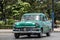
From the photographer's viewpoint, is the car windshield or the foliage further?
the foliage

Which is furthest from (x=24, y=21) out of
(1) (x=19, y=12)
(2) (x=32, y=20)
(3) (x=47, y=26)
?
(1) (x=19, y=12)

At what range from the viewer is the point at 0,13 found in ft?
143

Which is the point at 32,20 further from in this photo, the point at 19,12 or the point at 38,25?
the point at 19,12

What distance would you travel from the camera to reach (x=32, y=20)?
21375 mm

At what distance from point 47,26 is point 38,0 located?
984 inches

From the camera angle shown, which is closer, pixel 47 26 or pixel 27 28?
pixel 27 28

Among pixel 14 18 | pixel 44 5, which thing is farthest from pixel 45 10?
pixel 14 18

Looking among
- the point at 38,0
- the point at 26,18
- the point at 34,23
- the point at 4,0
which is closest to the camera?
the point at 34,23

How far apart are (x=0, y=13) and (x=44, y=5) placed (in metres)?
7.97

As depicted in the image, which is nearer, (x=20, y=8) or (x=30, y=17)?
(x=30, y=17)

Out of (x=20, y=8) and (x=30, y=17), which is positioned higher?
(x=20, y=8)

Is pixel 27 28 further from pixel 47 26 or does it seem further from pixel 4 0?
pixel 4 0

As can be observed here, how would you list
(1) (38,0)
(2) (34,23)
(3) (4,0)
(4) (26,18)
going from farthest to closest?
(1) (38,0)
(3) (4,0)
(4) (26,18)
(2) (34,23)

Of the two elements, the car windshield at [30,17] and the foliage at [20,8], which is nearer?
the car windshield at [30,17]
